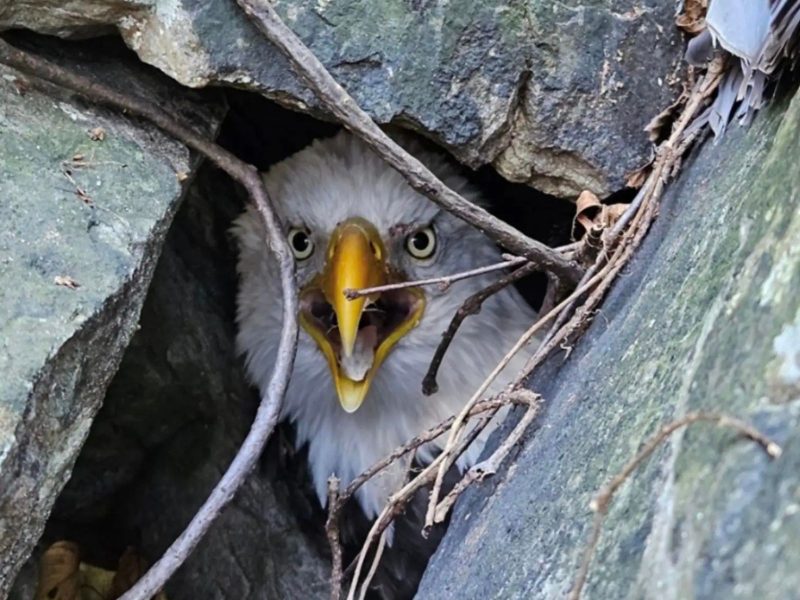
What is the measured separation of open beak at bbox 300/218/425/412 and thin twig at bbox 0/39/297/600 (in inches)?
9.7

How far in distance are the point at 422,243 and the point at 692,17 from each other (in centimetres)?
81

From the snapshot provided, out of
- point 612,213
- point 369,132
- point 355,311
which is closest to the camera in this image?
point 369,132

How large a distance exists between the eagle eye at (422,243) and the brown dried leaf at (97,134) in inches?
32.5

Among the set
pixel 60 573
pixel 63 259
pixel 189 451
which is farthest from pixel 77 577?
pixel 63 259

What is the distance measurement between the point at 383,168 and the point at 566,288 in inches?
29.5

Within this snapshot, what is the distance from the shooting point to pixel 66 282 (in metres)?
1.73

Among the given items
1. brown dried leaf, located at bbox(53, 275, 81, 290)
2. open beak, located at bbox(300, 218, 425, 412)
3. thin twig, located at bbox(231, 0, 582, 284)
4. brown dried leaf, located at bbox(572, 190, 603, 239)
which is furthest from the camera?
open beak, located at bbox(300, 218, 425, 412)

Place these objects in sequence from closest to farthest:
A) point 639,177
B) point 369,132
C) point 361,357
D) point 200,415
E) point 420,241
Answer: point 369,132, point 639,177, point 361,357, point 420,241, point 200,415

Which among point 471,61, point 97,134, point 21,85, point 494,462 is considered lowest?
point 494,462

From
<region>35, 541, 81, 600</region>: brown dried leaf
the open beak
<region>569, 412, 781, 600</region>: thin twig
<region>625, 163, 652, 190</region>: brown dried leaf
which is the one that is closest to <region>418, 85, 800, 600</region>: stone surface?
<region>569, 412, 781, 600</region>: thin twig

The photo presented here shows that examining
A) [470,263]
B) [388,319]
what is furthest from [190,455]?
[470,263]

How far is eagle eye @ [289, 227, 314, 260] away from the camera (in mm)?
2588

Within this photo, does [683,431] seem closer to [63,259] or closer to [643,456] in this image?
[643,456]

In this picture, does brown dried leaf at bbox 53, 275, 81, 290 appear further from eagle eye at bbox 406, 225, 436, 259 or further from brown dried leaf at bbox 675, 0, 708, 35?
brown dried leaf at bbox 675, 0, 708, 35
